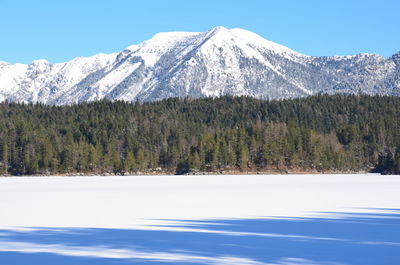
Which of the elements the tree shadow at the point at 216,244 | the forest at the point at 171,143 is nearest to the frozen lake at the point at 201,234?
the tree shadow at the point at 216,244

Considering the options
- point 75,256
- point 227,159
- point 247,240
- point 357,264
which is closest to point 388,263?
point 357,264

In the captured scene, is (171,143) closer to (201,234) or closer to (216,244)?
(201,234)

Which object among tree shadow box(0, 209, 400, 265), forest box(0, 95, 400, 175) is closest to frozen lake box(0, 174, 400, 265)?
tree shadow box(0, 209, 400, 265)

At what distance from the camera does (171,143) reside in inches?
5625

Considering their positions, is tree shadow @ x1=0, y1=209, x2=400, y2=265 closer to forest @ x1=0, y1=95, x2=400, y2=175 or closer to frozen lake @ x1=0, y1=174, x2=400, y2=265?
frozen lake @ x1=0, y1=174, x2=400, y2=265

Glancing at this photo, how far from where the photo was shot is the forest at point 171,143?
120 m

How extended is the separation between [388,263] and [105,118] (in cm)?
14714

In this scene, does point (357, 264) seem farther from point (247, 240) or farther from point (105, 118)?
point (105, 118)

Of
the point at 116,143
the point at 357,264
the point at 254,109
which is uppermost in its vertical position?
the point at 254,109

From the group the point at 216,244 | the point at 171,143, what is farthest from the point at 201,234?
the point at 171,143

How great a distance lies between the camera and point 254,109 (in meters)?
194

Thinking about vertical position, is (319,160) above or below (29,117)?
below

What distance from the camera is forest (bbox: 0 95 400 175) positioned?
4722 inches

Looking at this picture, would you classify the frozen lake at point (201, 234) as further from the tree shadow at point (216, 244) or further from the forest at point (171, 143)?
the forest at point (171, 143)
